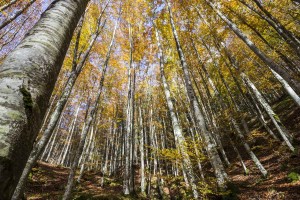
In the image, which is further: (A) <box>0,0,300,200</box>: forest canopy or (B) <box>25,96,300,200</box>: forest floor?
(B) <box>25,96,300,200</box>: forest floor

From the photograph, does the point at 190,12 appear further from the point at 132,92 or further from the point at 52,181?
the point at 52,181

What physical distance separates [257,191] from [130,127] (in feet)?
23.2

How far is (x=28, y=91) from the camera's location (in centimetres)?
85

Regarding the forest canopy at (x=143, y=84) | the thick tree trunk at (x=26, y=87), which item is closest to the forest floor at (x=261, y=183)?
the forest canopy at (x=143, y=84)

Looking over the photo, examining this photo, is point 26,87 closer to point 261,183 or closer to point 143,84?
point 261,183

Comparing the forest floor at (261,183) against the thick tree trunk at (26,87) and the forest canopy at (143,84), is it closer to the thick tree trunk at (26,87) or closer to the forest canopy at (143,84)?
the forest canopy at (143,84)

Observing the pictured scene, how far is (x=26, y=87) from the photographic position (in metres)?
0.85

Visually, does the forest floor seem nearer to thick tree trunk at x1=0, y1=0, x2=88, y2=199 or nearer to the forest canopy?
the forest canopy

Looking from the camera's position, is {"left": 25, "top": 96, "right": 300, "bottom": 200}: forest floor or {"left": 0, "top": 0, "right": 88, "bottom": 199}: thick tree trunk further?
{"left": 25, "top": 96, "right": 300, "bottom": 200}: forest floor

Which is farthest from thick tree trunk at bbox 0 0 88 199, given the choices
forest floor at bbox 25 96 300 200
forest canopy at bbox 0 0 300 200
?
forest floor at bbox 25 96 300 200

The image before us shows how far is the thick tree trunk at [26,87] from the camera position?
0.68 meters

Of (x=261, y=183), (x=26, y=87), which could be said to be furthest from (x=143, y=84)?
(x=26, y=87)

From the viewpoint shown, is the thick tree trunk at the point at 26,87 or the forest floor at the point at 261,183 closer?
the thick tree trunk at the point at 26,87

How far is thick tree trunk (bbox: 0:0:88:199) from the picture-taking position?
0.68m
